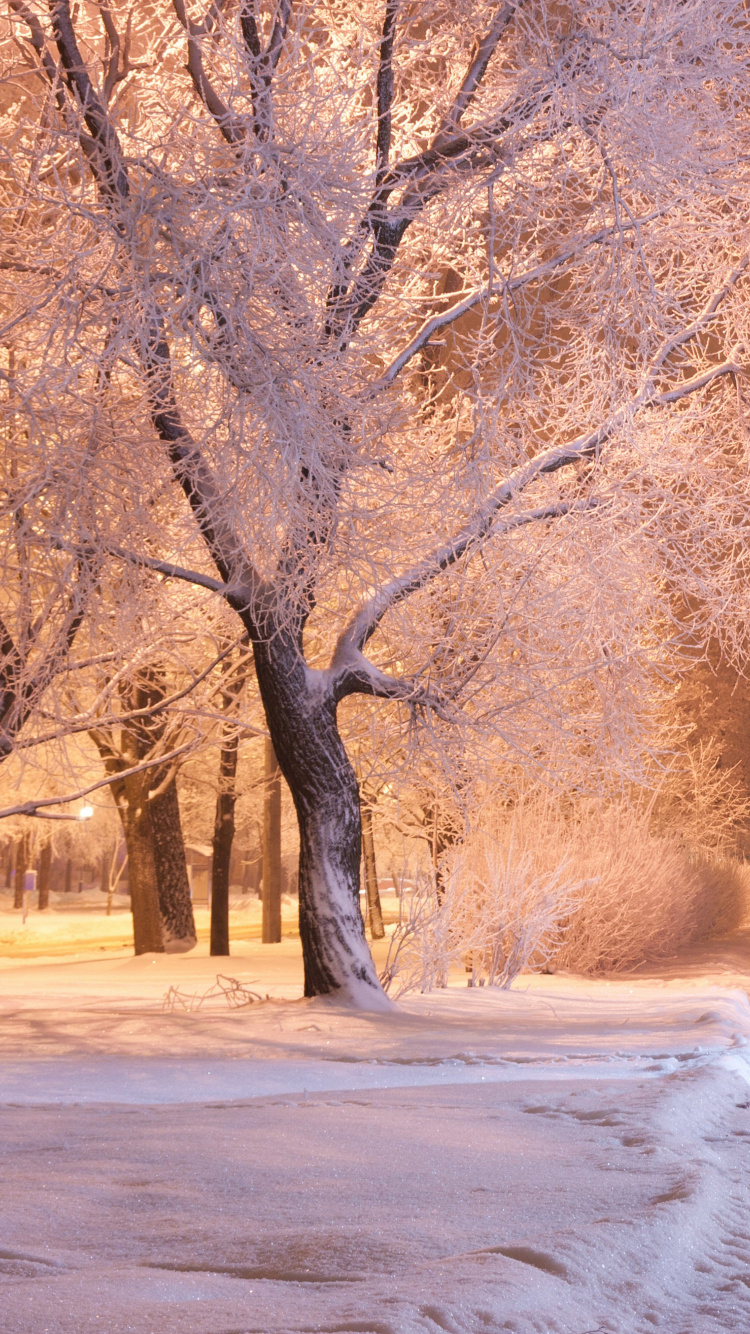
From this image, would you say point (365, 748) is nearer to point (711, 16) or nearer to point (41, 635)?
point (41, 635)

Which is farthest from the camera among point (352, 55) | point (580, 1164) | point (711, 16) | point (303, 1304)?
point (352, 55)

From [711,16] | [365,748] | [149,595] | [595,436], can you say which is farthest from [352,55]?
[365,748]

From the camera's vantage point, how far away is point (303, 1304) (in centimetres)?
239

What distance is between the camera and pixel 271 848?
68.4ft

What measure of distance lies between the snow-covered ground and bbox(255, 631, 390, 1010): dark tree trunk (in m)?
0.99

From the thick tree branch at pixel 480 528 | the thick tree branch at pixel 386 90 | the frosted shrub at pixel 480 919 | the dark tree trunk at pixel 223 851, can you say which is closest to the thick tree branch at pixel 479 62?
the thick tree branch at pixel 386 90

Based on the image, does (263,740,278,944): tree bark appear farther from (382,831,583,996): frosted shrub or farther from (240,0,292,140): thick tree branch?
(240,0,292,140): thick tree branch

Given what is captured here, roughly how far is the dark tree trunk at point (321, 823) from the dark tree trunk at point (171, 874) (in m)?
9.66

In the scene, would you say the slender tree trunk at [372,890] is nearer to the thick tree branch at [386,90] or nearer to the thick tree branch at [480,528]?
the thick tree branch at [480,528]

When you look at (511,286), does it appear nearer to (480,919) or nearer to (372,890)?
(480,919)

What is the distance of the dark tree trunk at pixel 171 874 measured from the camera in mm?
18547

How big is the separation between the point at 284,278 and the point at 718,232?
380 cm

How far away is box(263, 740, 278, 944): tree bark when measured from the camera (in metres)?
20.0

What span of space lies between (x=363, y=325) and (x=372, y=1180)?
7119 millimetres
